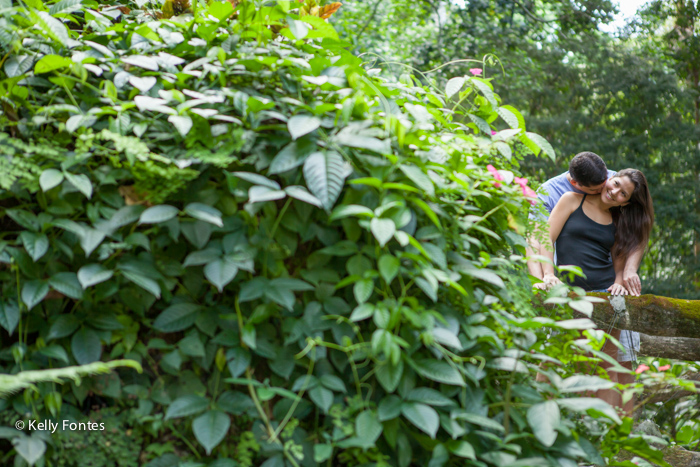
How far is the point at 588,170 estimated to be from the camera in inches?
125

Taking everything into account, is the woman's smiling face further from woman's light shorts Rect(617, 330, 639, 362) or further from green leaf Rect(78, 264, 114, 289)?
green leaf Rect(78, 264, 114, 289)

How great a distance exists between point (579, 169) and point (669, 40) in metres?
8.07

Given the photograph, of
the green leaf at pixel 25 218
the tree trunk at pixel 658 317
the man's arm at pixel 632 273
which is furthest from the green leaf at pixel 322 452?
the man's arm at pixel 632 273

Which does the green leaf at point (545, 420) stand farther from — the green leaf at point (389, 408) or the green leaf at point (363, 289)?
the green leaf at point (363, 289)

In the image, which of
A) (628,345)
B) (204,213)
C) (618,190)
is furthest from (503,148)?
(628,345)

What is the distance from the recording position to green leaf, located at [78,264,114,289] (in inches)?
46.8

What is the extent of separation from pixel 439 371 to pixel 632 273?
100.0 inches


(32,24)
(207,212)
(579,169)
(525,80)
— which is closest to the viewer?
(207,212)

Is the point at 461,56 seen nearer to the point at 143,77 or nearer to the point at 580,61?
the point at 580,61

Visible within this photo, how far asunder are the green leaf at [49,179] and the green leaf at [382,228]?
73cm

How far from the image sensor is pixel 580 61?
9.43m

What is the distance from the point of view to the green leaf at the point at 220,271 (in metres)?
1.21

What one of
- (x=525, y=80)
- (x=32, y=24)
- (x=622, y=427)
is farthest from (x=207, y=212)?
(x=525, y=80)

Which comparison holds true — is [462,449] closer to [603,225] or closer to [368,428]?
[368,428]
